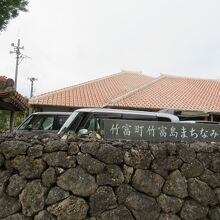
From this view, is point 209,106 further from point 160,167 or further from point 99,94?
point 160,167

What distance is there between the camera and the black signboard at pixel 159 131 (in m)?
4.93

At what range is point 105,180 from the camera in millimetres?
4512

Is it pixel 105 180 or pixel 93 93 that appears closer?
pixel 105 180

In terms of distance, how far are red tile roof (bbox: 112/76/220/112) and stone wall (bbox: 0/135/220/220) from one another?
11352 mm

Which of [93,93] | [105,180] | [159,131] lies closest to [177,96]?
[93,93]

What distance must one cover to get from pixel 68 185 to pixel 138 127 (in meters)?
1.40

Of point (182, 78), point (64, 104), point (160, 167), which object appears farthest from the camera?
point (182, 78)

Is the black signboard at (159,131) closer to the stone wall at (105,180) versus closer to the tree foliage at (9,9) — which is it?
the stone wall at (105,180)

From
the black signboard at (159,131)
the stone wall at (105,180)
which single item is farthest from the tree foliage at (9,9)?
the black signboard at (159,131)

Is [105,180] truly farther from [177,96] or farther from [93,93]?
[93,93]

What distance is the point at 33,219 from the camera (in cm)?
433

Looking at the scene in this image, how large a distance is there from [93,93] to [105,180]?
15088 mm

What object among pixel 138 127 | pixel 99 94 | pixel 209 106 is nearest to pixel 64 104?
pixel 99 94

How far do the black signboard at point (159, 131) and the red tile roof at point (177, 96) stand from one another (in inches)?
427
